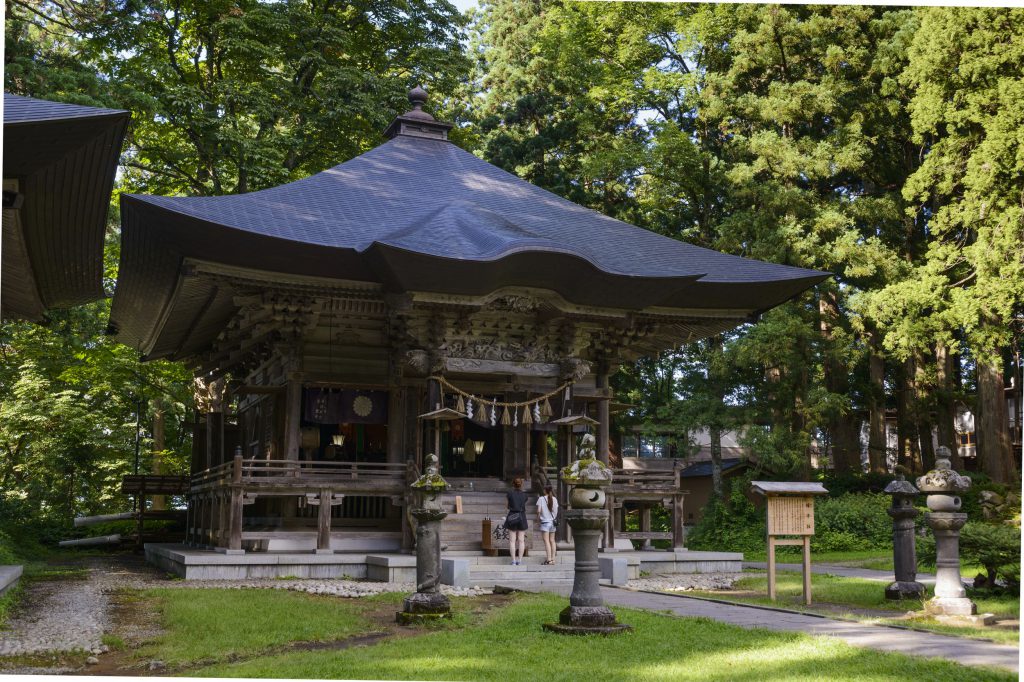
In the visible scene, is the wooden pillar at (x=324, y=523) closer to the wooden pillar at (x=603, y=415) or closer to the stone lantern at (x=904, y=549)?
the wooden pillar at (x=603, y=415)

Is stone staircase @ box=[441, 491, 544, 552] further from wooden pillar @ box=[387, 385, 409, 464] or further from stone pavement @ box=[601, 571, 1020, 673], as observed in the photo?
stone pavement @ box=[601, 571, 1020, 673]

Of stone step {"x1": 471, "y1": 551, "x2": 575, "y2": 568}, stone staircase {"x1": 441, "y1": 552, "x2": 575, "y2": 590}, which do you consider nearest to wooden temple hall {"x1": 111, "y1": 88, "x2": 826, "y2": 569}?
stone step {"x1": 471, "y1": 551, "x2": 575, "y2": 568}

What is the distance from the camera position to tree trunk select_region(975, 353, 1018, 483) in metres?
23.7

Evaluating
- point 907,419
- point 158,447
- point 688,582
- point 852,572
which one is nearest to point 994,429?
point 907,419

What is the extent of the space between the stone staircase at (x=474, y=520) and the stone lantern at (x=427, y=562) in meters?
5.12

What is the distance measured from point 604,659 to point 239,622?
400cm

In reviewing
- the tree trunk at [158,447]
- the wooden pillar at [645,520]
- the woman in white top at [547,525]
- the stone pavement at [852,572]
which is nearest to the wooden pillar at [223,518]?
the woman in white top at [547,525]

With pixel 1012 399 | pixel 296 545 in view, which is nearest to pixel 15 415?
pixel 296 545

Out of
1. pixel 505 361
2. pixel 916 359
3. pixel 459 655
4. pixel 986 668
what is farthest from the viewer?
pixel 916 359

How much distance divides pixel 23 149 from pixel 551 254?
802 cm

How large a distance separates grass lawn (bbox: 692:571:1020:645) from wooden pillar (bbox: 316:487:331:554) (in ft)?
19.2

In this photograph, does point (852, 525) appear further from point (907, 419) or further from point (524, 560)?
point (524, 560)

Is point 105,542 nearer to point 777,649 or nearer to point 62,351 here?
point 62,351

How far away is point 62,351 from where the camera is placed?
2617 cm
